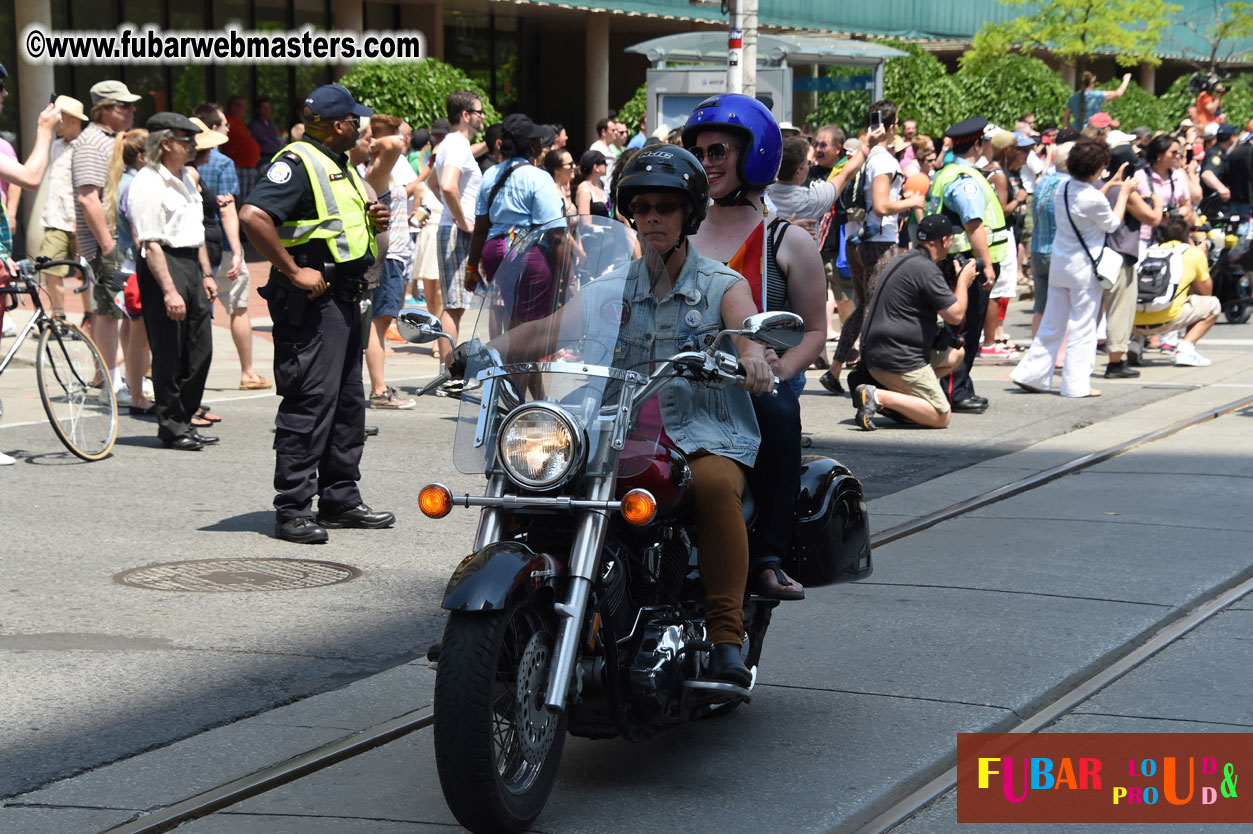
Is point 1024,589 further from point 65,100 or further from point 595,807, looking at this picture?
point 65,100

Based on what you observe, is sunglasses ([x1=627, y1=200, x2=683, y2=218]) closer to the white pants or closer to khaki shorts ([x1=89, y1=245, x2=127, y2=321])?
khaki shorts ([x1=89, y1=245, x2=127, y2=321])

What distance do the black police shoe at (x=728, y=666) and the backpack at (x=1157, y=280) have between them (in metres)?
10.4

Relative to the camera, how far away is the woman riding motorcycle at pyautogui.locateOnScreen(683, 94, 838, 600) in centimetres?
490

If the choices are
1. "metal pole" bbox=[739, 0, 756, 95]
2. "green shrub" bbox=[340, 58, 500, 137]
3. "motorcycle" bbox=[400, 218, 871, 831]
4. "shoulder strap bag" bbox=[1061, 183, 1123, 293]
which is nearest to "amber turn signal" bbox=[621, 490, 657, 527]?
"motorcycle" bbox=[400, 218, 871, 831]

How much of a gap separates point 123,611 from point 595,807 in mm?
2737

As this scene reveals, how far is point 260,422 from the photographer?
36.1ft

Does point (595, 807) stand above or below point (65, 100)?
below

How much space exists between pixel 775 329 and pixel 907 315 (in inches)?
269

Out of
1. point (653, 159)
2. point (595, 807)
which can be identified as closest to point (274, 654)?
point (595, 807)

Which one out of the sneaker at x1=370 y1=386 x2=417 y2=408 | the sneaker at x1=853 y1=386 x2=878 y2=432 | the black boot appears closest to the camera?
the sneaker at x1=853 y1=386 x2=878 y2=432

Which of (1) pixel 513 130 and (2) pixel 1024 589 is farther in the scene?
(1) pixel 513 130

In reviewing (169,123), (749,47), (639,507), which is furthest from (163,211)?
(749,47)

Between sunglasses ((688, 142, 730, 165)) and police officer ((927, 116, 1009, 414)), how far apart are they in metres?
6.62

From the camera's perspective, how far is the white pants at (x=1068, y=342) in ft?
41.0
